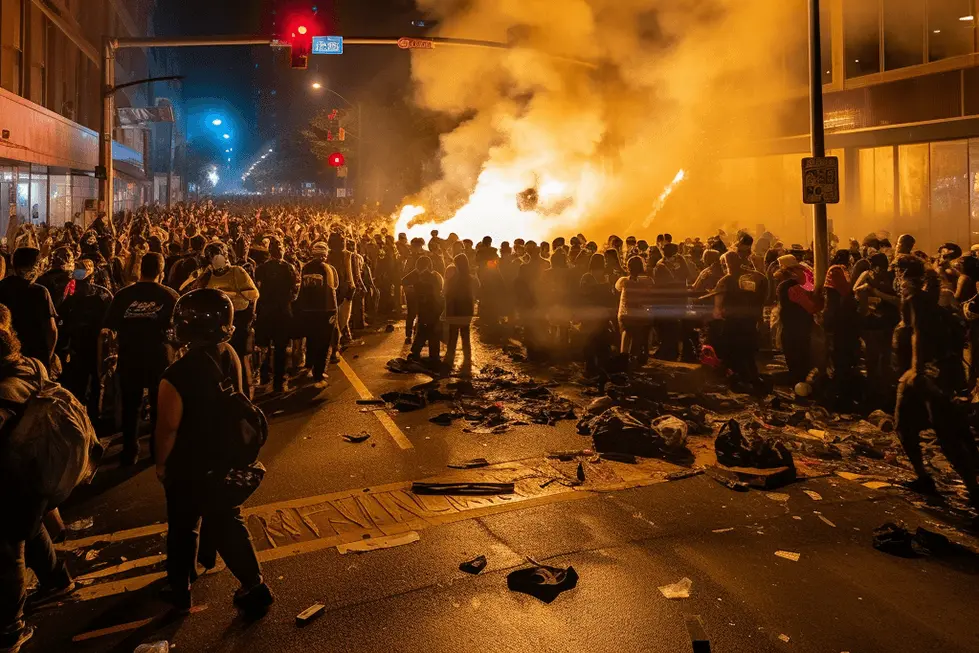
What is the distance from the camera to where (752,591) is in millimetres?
3984

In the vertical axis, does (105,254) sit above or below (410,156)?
below

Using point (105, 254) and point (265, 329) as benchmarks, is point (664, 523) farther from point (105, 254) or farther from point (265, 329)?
point (105, 254)

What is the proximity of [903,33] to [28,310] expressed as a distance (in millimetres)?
20815

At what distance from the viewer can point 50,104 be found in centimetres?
2370

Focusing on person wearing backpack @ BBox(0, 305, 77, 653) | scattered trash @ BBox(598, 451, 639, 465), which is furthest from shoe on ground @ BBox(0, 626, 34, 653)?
scattered trash @ BBox(598, 451, 639, 465)

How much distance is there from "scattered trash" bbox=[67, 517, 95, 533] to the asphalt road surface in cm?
3

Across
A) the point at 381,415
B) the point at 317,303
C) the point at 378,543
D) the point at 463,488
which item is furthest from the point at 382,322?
the point at 378,543

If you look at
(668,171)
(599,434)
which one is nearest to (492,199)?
(668,171)

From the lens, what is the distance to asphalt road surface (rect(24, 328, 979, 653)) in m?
3.55

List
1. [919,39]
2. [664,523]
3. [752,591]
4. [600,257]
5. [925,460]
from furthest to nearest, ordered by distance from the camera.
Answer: [919,39] → [600,257] → [925,460] → [664,523] → [752,591]

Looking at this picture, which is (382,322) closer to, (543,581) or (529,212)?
(529,212)

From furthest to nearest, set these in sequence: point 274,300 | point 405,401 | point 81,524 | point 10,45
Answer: point 10,45
point 274,300
point 405,401
point 81,524

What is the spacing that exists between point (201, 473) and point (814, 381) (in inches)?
291

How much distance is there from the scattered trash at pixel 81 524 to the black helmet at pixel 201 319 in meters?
2.23
